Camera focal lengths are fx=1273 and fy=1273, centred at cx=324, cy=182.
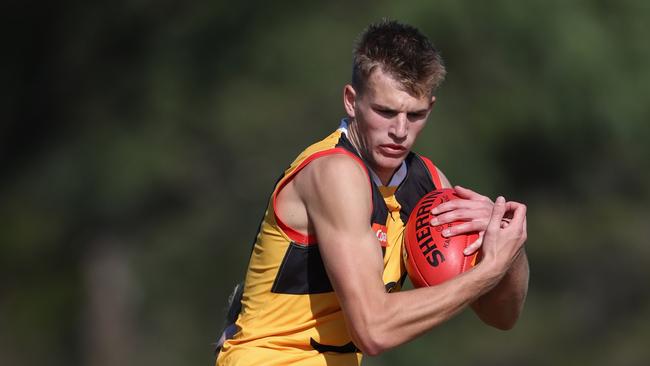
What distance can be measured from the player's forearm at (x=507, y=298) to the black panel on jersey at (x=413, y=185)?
1.74 feet

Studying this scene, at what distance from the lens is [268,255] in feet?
18.1

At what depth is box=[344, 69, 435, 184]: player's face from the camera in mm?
5355

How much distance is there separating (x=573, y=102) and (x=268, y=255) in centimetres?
1055

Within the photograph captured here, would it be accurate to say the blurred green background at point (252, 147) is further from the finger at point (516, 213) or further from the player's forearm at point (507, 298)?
the finger at point (516, 213)

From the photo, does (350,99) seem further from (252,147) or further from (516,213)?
(252,147)

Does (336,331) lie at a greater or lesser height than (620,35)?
lesser

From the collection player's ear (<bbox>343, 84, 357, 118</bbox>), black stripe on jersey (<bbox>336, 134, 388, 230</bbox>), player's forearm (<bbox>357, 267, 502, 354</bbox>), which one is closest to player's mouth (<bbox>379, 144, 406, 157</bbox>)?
black stripe on jersey (<bbox>336, 134, 388, 230</bbox>)

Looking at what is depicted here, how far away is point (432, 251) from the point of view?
5.34 meters

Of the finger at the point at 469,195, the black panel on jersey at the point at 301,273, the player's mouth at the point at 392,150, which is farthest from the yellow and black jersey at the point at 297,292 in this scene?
the finger at the point at 469,195

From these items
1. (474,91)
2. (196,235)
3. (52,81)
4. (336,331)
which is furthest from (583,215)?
(336,331)

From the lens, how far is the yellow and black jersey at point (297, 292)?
5.44m

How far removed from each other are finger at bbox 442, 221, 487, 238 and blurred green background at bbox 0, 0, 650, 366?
9487 millimetres

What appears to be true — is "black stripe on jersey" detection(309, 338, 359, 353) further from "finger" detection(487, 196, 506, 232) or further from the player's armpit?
"finger" detection(487, 196, 506, 232)

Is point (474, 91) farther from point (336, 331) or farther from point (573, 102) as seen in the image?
point (336, 331)
